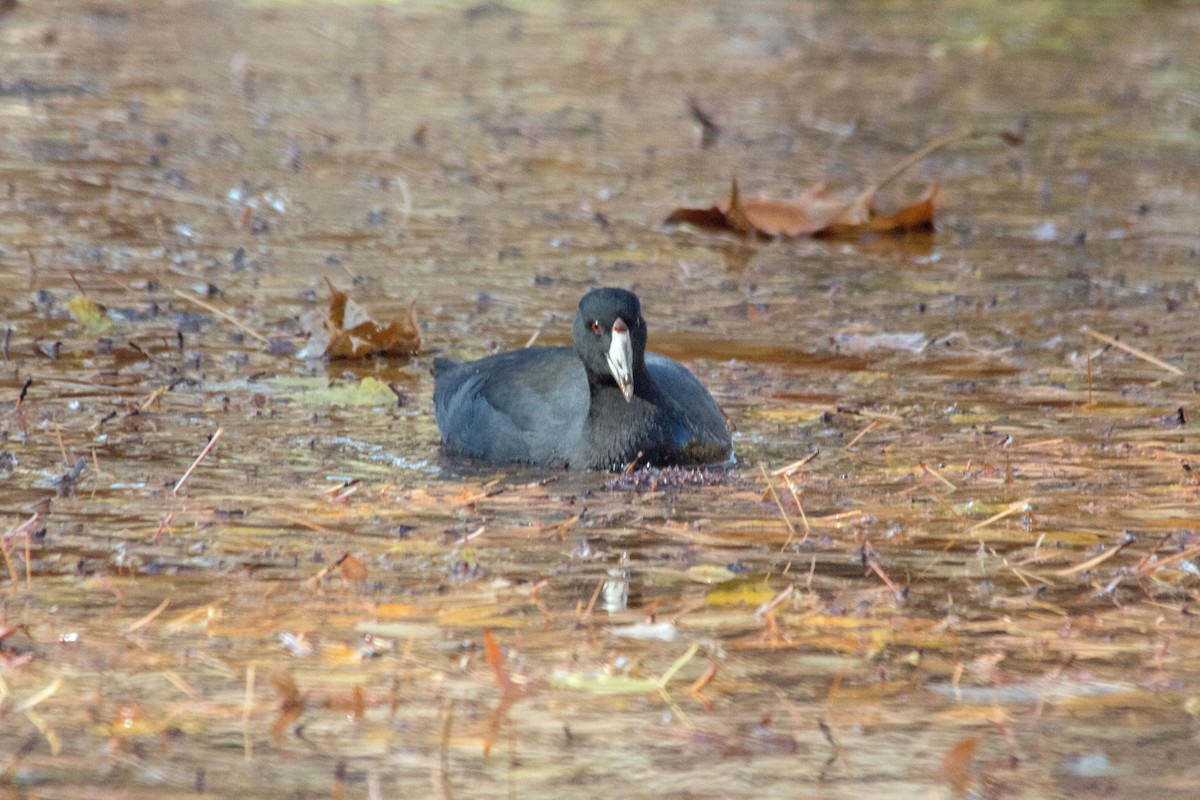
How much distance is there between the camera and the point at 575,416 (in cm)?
602

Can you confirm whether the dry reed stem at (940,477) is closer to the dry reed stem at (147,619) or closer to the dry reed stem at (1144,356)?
the dry reed stem at (1144,356)

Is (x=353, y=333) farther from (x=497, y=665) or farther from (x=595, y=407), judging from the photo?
(x=497, y=665)

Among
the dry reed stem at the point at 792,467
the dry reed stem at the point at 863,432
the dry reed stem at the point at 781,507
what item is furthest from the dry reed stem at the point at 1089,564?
the dry reed stem at the point at 863,432

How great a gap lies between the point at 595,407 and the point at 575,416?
0.11 meters

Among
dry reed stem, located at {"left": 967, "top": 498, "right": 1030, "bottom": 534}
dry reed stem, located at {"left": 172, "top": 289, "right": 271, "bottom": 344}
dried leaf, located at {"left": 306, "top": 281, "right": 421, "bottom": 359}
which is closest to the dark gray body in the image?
dried leaf, located at {"left": 306, "top": 281, "right": 421, "bottom": 359}

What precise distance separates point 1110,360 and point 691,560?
2.96 metres

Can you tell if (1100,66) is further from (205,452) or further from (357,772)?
(357,772)

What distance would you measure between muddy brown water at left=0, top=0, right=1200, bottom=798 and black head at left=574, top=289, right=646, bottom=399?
13.3 inches

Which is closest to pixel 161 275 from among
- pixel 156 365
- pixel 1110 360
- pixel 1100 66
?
pixel 156 365

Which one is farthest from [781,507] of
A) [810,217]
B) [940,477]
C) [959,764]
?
[810,217]

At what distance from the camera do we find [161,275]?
336 inches

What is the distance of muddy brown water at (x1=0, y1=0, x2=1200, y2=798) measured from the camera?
12.3 ft

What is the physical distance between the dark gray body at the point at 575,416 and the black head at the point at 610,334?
6cm

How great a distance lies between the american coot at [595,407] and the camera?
19.0 feet
